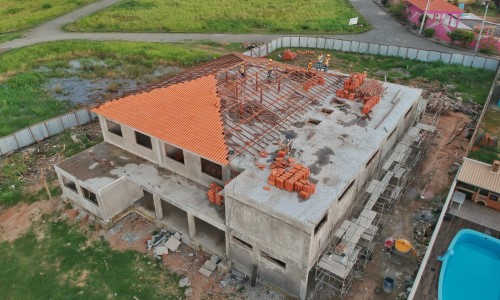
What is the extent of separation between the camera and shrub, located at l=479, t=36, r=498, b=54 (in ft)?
174

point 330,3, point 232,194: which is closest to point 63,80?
point 232,194

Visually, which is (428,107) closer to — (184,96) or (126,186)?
(184,96)

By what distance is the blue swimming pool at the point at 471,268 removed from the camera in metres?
21.8

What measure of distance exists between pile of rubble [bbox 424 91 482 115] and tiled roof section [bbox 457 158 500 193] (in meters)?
13.4

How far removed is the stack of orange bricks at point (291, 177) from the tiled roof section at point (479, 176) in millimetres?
12001

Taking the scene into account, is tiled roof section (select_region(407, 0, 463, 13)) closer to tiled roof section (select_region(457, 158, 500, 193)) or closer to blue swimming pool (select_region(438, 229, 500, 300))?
tiled roof section (select_region(457, 158, 500, 193))

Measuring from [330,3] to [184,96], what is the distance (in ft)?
197

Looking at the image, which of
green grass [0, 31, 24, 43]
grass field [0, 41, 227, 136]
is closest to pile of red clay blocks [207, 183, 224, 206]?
grass field [0, 41, 227, 136]

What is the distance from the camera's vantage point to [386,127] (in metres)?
26.6

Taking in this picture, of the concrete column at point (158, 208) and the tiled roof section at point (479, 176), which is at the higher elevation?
the tiled roof section at point (479, 176)

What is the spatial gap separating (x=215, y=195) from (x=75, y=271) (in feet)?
31.0

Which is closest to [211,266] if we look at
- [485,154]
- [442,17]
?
[485,154]

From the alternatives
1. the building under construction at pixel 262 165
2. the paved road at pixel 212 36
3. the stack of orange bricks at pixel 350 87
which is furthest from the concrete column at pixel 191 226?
the paved road at pixel 212 36

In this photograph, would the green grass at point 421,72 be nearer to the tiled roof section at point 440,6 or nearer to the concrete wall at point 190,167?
the tiled roof section at point 440,6
